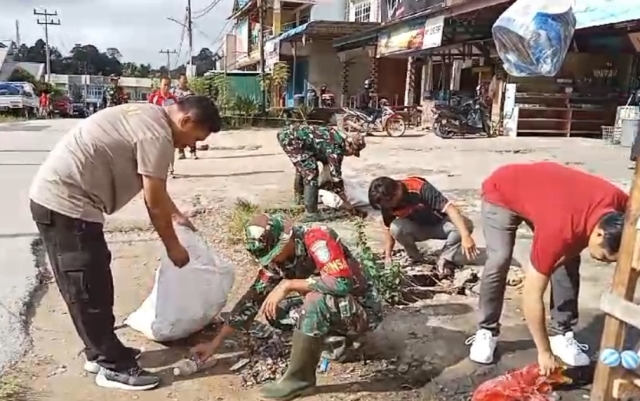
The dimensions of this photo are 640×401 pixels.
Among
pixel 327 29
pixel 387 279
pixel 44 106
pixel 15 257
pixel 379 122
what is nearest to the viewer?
pixel 387 279

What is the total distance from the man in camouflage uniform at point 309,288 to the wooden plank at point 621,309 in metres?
0.99

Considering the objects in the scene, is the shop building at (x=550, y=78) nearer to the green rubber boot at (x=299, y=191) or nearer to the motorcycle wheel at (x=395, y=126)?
the motorcycle wheel at (x=395, y=126)

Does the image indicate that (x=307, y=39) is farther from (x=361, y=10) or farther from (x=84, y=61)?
(x=84, y=61)

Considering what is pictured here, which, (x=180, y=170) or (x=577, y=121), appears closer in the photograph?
(x=180, y=170)

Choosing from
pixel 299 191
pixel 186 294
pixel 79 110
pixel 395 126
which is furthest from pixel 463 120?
pixel 79 110

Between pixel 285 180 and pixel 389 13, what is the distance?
57.3ft

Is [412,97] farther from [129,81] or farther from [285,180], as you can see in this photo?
[129,81]

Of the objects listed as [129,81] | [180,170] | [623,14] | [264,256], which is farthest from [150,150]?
[129,81]

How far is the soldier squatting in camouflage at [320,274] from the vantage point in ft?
9.14

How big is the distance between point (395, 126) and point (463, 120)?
1570 millimetres

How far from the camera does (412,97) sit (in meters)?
21.3

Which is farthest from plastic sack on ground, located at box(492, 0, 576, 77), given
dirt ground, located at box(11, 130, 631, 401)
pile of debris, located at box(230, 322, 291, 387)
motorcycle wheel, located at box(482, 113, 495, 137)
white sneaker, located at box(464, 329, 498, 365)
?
motorcycle wheel, located at box(482, 113, 495, 137)

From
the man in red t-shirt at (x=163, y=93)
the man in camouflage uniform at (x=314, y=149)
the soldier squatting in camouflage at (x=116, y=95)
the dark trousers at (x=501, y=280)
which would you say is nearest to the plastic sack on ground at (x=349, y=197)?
the man in camouflage uniform at (x=314, y=149)

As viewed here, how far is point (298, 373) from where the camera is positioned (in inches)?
113
